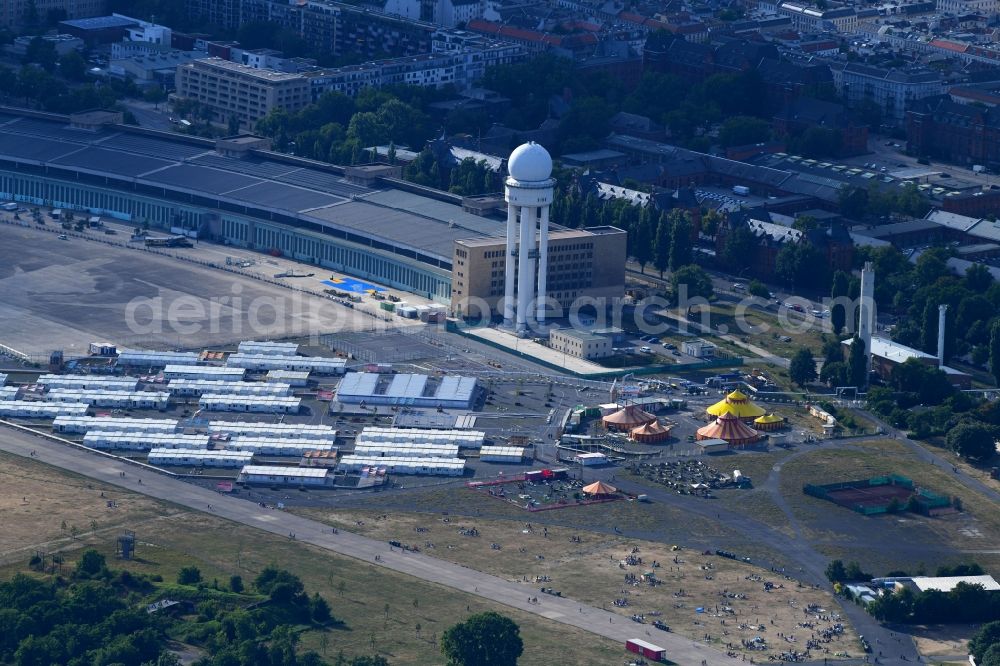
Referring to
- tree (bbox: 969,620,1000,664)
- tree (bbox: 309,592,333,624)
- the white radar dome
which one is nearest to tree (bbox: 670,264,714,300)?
the white radar dome

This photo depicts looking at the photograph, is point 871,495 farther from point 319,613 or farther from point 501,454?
point 319,613

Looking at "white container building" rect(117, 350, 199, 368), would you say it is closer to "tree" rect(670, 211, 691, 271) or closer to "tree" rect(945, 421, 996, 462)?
"tree" rect(670, 211, 691, 271)

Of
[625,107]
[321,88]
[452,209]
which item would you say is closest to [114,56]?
[321,88]

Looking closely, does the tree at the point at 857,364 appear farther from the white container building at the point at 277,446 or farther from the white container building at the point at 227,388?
the white container building at the point at 227,388

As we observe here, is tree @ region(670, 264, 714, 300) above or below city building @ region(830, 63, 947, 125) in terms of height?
below

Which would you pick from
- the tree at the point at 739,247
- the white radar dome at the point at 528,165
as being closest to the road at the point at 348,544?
the white radar dome at the point at 528,165
